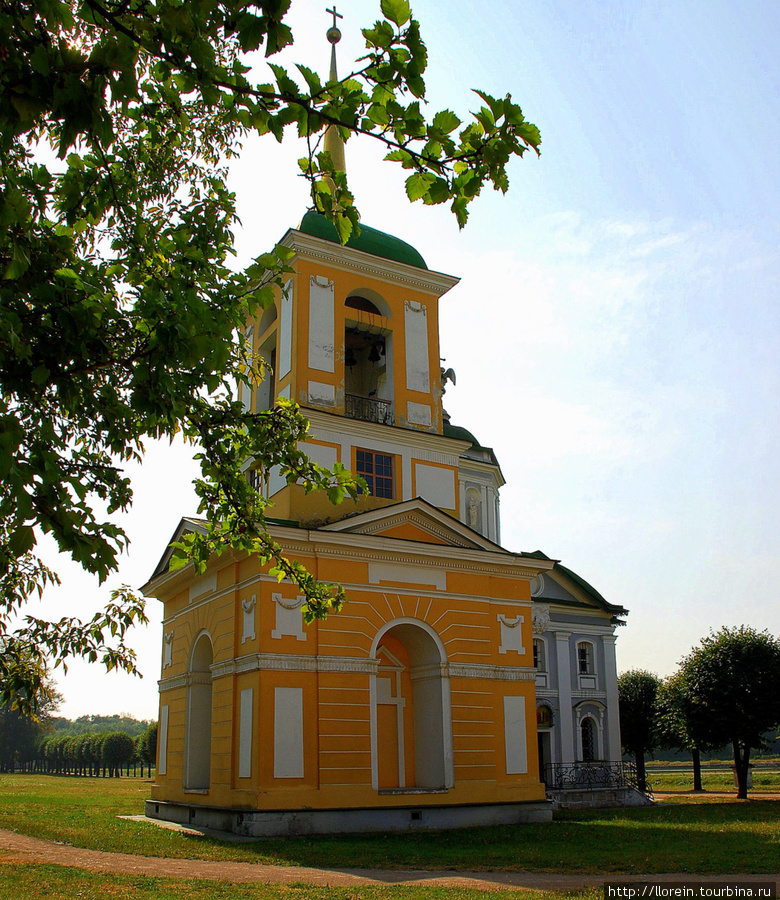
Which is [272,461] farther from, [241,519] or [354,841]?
[354,841]

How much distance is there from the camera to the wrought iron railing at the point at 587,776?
29969 mm

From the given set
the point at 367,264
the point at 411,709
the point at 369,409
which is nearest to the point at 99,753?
the point at 411,709

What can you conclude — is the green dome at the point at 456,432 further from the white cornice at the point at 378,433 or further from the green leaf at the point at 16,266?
the green leaf at the point at 16,266

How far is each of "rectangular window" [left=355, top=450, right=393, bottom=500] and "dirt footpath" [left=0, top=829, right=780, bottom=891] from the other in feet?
31.4

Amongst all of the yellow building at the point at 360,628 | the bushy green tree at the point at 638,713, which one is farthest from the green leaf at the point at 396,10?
the bushy green tree at the point at 638,713

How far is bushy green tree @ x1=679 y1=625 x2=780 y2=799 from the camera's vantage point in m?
31.2

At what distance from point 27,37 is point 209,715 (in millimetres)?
18515

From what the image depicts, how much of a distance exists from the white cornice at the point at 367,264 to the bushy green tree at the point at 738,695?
1951 cm

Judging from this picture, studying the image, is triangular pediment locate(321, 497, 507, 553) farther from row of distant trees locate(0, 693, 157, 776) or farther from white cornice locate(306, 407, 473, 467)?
row of distant trees locate(0, 693, 157, 776)

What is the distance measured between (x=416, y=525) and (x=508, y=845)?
7270 mm

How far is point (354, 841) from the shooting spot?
49.3 ft

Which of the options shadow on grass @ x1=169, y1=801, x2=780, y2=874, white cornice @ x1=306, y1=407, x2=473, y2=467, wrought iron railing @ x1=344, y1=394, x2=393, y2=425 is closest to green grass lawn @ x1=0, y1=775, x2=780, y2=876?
shadow on grass @ x1=169, y1=801, x2=780, y2=874

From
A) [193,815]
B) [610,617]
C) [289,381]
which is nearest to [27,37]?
[289,381]

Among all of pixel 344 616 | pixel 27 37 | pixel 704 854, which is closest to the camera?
pixel 27 37
